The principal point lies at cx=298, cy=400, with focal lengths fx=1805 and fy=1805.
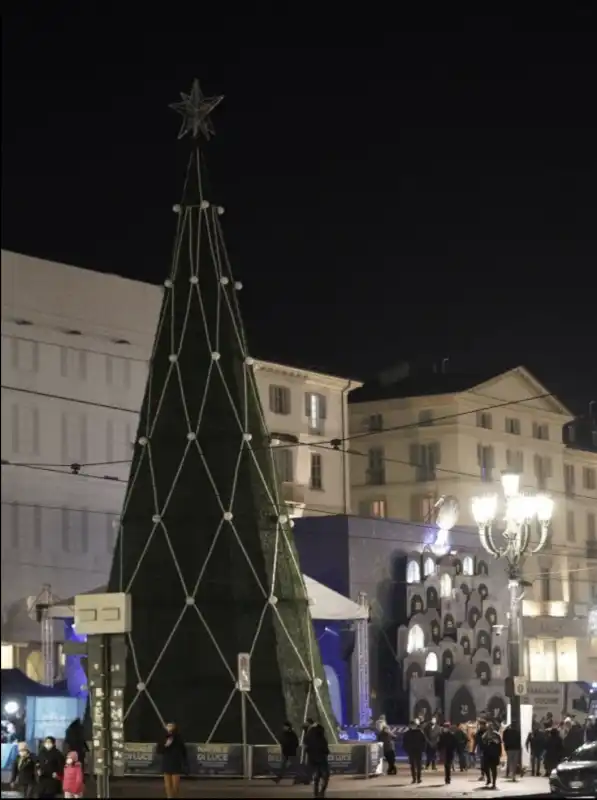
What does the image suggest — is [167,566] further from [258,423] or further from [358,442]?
[358,442]

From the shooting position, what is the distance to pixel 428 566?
184 ft

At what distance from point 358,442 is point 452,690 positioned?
28.9 metres

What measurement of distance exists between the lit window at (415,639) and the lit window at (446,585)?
5.83ft

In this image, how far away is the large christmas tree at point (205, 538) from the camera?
35.0 meters

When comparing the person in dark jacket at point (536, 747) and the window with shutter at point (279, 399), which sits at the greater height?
the window with shutter at point (279, 399)

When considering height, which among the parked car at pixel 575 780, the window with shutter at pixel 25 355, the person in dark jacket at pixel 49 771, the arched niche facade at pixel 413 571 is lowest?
the parked car at pixel 575 780

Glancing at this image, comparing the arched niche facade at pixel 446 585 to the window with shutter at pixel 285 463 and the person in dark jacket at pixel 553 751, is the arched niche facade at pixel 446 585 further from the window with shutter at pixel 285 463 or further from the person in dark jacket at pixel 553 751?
the window with shutter at pixel 285 463

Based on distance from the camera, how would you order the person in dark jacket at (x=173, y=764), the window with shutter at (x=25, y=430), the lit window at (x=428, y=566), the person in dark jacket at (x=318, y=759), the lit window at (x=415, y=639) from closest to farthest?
the person in dark jacket at (x=173, y=764), the person in dark jacket at (x=318, y=759), the window with shutter at (x=25, y=430), the lit window at (x=415, y=639), the lit window at (x=428, y=566)

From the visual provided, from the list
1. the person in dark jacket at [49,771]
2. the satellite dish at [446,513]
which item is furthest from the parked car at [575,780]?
the satellite dish at [446,513]

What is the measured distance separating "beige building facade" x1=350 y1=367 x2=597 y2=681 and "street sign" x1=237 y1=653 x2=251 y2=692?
138 ft

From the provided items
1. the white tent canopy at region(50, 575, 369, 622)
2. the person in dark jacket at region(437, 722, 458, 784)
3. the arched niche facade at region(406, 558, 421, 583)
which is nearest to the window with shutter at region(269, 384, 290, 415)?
the arched niche facade at region(406, 558, 421, 583)

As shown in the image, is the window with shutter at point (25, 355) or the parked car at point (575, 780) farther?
the window with shutter at point (25, 355)

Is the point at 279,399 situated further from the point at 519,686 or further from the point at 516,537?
the point at 519,686

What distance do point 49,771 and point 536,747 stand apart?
13.5 metres
